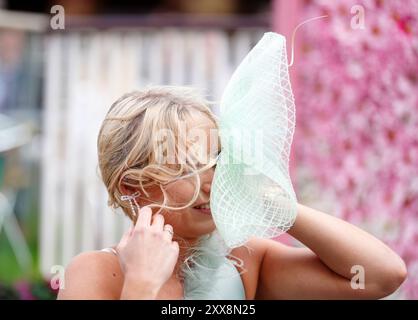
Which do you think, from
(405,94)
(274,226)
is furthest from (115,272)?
(405,94)

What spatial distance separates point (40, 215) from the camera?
5297 millimetres

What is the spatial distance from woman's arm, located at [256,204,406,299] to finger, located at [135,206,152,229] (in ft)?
1.09

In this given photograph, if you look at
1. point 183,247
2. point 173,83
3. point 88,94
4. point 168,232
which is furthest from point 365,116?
point 88,94

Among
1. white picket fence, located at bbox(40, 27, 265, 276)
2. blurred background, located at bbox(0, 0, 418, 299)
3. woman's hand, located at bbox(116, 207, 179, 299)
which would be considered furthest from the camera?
white picket fence, located at bbox(40, 27, 265, 276)

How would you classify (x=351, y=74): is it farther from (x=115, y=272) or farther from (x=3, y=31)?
(x=3, y=31)

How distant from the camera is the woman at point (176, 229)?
5.72 feet

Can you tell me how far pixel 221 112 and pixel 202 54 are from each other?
325 cm

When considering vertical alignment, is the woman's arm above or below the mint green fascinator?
below

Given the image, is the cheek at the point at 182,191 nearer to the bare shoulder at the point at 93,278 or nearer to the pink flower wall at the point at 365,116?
the bare shoulder at the point at 93,278

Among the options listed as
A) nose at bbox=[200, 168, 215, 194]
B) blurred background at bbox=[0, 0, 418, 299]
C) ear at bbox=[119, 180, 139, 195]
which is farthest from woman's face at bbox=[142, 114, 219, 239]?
blurred background at bbox=[0, 0, 418, 299]

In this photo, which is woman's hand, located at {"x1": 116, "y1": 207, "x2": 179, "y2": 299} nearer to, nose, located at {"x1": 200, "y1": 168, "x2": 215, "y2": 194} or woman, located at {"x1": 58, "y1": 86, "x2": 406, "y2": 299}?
woman, located at {"x1": 58, "y1": 86, "x2": 406, "y2": 299}

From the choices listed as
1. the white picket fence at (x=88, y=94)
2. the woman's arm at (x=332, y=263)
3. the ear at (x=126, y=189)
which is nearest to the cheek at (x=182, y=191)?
the ear at (x=126, y=189)

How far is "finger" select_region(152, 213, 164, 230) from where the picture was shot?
1.72m

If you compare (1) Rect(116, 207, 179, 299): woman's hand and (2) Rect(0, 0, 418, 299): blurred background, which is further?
(2) Rect(0, 0, 418, 299): blurred background
